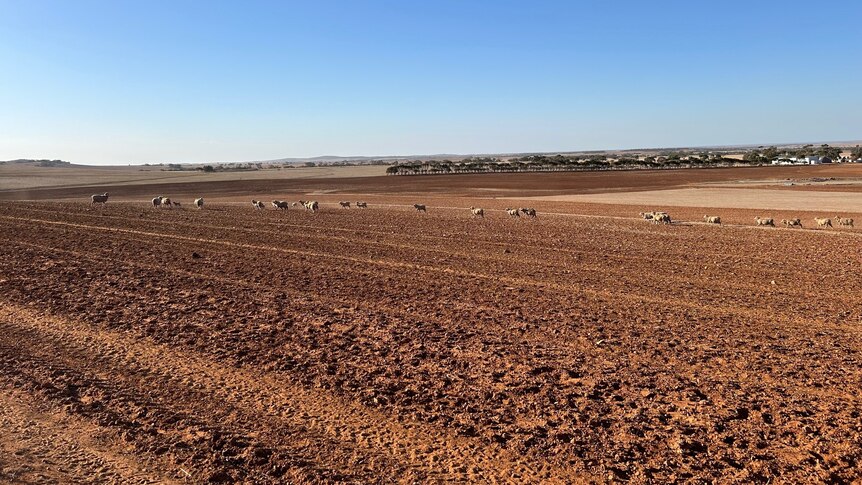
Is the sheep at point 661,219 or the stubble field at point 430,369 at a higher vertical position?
the sheep at point 661,219

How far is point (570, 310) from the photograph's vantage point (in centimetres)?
1221

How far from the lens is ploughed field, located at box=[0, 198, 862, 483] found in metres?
6.09

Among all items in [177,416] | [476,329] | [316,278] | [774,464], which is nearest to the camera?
[774,464]

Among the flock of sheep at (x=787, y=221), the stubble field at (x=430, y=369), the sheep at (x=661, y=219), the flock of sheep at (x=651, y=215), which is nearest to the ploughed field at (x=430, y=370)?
the stubble field at (x=430, y=369)

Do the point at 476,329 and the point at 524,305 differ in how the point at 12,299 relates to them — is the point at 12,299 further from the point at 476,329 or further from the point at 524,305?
the point at 524,305

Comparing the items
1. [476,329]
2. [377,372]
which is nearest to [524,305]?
[476,329]

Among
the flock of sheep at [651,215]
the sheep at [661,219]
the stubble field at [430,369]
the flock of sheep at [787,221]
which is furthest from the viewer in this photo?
the sheep at [661,219]

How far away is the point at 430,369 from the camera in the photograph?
28.6ft

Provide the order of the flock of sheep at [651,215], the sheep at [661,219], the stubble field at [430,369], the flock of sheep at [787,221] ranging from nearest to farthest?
the stubble field at [430,369], the flock of sheep at [787,221], the flock of sheep at [651,215], the sheep at [661,219]

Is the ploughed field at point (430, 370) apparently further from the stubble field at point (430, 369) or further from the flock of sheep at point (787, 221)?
the flock of sheep at point (787, 221)

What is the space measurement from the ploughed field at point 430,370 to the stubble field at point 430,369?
0.04m

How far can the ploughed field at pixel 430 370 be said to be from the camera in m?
6.09

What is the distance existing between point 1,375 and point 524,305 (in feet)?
31.6

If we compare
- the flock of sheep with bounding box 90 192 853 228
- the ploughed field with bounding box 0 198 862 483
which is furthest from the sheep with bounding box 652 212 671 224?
the ploughed field with bounding box 0 198 862 483
